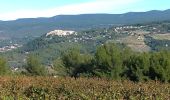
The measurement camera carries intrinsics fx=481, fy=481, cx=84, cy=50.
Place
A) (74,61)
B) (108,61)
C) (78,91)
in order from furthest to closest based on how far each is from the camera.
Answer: (74,61)
(108,61)
(78,91)

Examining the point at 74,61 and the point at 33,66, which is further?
the point at 33,66

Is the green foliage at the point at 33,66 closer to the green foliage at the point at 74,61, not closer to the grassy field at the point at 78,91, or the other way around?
the green foliage at the point at 74,61

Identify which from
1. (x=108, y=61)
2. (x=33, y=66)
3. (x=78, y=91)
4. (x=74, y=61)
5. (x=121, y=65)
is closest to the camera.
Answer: (x=78, y=91)

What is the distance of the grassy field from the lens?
14242 mm

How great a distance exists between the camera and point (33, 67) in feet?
208

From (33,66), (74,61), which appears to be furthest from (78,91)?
(33,66)

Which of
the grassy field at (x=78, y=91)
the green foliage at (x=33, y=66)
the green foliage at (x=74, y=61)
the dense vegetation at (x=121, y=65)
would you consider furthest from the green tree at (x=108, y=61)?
the grassy field at (x=78, y=91)

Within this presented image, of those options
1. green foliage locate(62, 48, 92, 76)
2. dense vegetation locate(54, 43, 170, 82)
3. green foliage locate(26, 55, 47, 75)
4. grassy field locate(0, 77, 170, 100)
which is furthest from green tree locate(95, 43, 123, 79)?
grassy field locate(0, 77, 170, 100)

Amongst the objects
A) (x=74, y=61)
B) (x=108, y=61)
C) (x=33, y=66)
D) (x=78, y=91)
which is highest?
(x=78, y=91)

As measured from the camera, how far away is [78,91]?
50.2ft

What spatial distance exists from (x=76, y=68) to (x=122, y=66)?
8441 millimetres

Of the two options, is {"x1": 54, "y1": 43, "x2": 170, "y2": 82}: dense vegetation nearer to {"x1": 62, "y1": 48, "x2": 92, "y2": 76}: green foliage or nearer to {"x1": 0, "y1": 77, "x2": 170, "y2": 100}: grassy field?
{"x1": 62, "y1": 48, "x2": 92, "y2": 76}: green foliage

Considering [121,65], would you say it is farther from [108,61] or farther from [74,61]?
[74,61]

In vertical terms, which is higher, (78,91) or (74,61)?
(78,91)
